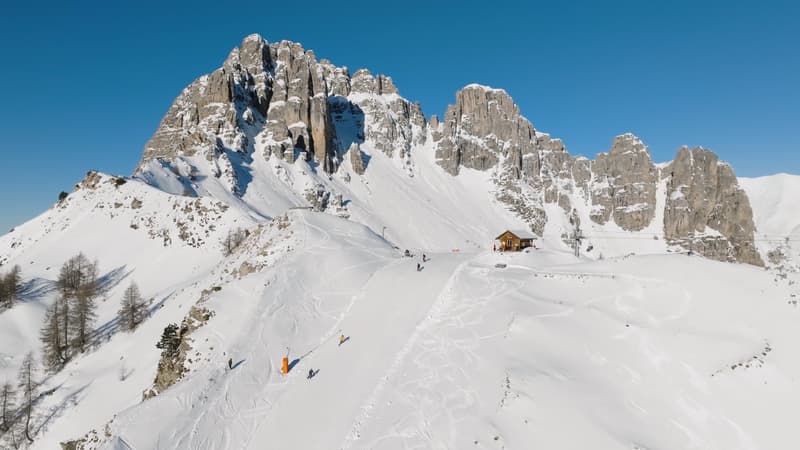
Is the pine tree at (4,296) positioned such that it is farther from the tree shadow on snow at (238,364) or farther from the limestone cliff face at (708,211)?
the limestone cliff face at (708,211)

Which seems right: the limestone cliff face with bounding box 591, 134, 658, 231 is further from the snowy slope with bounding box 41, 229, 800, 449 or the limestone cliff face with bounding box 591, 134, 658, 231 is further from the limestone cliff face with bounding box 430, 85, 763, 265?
the snowy slope with bounding box 41, 229, 800, 449

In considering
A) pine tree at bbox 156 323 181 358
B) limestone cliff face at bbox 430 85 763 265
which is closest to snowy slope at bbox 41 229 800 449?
pine tree at bbox 156 323 181 358

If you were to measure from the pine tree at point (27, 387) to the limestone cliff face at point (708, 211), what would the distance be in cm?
20815

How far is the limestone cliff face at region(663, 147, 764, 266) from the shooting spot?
555 ft

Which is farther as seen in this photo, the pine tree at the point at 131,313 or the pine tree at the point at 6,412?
the pine tree at the point at 131,313

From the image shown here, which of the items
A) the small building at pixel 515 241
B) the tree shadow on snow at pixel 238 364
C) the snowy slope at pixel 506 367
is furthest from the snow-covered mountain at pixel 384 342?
the small building at pixel 515 241

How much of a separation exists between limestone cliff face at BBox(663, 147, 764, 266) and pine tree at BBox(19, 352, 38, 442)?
208 m

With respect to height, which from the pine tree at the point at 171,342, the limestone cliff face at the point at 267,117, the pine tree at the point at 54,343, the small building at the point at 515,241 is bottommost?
the pine tree at the point at 54,343

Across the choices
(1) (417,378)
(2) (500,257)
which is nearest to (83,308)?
(1) (417,378)

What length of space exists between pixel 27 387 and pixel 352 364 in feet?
123

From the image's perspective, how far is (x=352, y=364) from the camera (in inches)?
917

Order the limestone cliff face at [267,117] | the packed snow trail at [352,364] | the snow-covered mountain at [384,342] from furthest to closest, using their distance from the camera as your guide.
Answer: the limestone cliff face at [267,117] → the packed snow trail at [352,364] → the snow-covered mountain at [384,342]

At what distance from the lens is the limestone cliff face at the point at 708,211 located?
6658 inches

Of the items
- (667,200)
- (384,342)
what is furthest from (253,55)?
(667,200)
